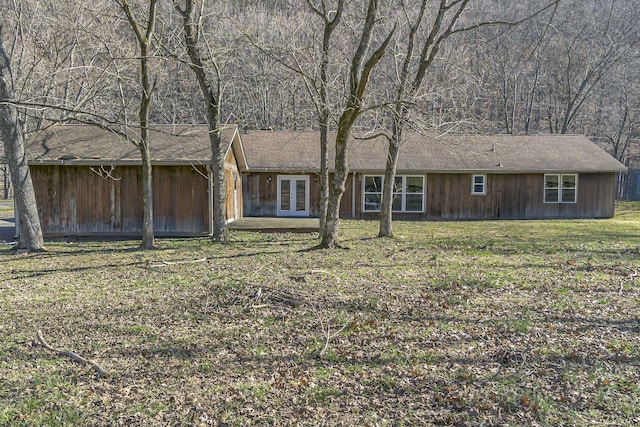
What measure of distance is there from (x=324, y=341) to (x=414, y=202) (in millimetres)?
17696

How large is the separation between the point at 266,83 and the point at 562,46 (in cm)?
1828

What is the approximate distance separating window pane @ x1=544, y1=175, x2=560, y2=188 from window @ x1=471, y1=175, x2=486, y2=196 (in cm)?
303

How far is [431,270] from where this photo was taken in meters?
9.59

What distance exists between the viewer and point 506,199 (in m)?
22.8

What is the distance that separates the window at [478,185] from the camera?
22.7 m

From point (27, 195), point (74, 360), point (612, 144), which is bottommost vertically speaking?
point (74, 360)

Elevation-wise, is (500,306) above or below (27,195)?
below

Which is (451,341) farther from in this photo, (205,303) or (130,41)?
(130,41)

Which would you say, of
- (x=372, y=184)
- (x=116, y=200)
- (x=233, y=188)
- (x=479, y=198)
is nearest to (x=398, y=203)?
(x=372, y=184)

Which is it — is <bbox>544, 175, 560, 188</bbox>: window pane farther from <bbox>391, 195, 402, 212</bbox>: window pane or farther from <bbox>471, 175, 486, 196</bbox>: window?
<bbox>391, 195, 402, 212</bbox>: window pane

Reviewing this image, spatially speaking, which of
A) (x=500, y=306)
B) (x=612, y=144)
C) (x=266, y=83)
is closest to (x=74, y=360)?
(x=500, y=306)

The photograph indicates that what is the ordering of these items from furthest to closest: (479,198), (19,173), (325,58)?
1. (479,198)
2. (325,58)
3. (19,173)

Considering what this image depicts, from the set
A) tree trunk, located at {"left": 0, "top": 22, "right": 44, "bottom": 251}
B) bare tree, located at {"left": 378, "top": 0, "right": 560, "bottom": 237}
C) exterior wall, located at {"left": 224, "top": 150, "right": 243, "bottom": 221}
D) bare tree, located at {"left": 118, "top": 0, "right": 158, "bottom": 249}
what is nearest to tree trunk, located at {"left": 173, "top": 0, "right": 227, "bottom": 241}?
bare tree, located at {"left": 118, "top": 0, "right": 158, "bottom": 249}

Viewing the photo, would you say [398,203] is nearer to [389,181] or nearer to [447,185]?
[447,185]
